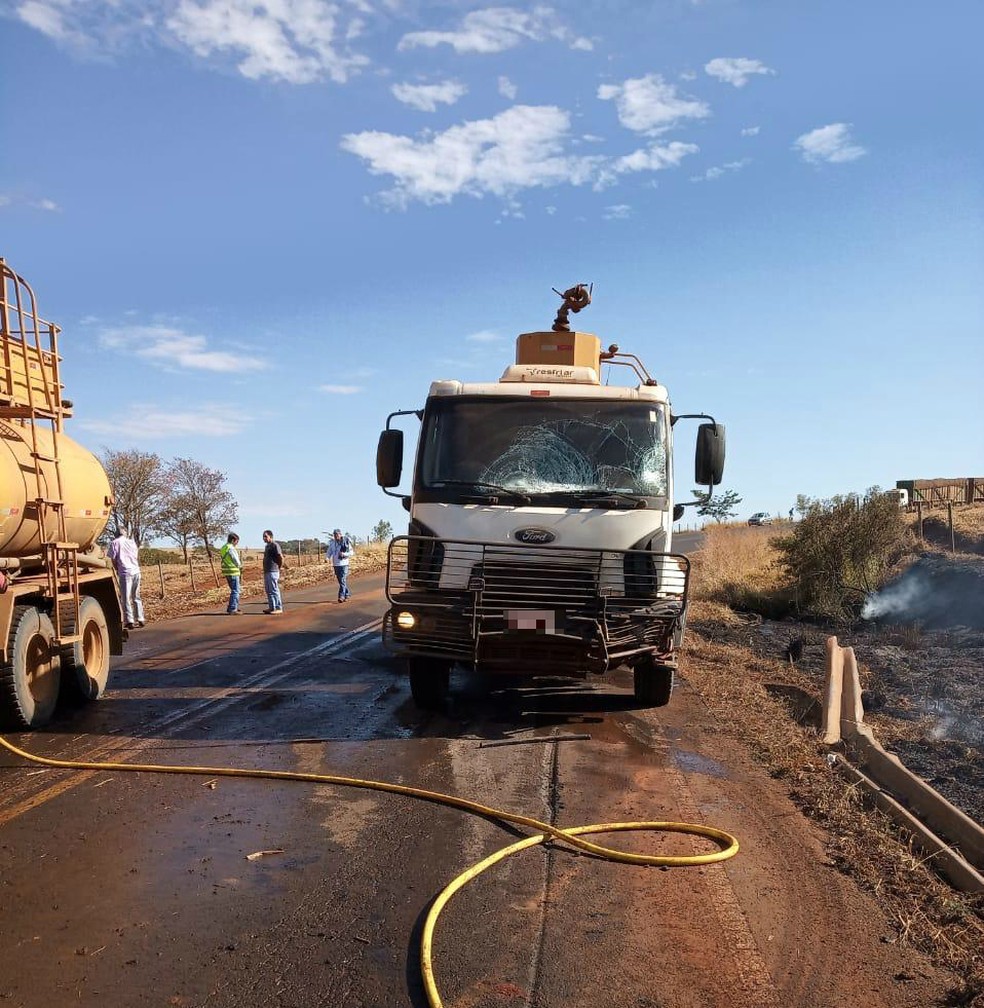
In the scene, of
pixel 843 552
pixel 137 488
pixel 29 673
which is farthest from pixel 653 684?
pixel 137 488

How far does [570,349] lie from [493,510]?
3.77 metres

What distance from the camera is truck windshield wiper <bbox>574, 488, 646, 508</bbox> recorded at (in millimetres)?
7770

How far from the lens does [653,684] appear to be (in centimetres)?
854

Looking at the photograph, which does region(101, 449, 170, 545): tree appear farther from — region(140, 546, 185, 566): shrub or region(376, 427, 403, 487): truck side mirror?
region(376, 427, 403, 487): truck side mirror

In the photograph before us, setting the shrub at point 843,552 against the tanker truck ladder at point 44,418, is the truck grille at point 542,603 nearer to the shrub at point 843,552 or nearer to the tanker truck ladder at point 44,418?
the tanker truck ladder at point 44,418

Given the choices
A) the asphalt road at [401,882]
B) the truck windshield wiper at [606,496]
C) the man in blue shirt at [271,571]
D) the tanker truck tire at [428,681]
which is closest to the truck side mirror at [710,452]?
the truck windshield wiper at [606,496]

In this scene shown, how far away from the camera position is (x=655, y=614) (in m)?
7.36

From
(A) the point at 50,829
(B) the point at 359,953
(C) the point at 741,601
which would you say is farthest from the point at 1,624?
(C) the point at 741,601

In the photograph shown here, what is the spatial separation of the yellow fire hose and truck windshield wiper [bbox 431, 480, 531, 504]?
2.76 meters

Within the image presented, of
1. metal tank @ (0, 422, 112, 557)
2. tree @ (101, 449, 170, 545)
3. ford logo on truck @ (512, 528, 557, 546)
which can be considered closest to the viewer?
metal tank @ (0, 422, 112, 557)

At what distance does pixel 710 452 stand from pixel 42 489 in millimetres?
6011

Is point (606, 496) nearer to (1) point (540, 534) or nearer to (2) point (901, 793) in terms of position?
(1) point (540, 534)

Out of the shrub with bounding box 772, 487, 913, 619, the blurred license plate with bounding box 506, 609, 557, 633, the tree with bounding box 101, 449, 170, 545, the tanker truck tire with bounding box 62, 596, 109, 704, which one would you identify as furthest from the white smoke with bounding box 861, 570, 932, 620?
the tree with bounding box 101, 449, 170, 545

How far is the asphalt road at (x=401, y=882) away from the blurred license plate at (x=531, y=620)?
0.95 meters
